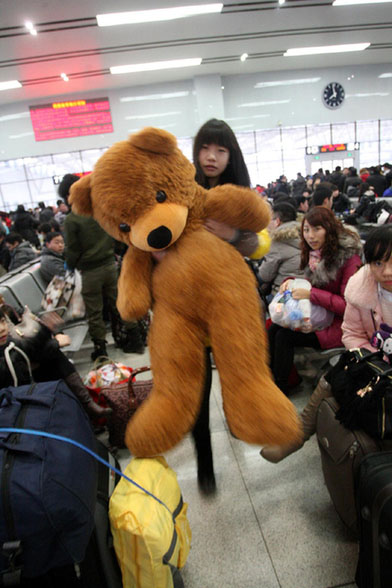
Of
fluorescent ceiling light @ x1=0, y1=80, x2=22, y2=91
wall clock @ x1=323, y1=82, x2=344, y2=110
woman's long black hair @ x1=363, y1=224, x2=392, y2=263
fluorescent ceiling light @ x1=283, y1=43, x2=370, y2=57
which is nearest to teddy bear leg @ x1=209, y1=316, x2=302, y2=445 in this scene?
woman's long black hair @ x1=363, y1=224, x2=392, y2=263

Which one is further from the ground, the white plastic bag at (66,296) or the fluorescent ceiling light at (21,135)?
the fluorescent ceiling light at (21,135)

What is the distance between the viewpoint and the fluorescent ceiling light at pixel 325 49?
9.43 m

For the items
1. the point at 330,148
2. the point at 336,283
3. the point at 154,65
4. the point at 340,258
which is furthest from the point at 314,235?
the point at 330,148

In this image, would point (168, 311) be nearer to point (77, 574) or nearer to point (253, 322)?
point (253, 322)

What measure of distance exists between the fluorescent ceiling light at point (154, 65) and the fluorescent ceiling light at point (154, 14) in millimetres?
2593

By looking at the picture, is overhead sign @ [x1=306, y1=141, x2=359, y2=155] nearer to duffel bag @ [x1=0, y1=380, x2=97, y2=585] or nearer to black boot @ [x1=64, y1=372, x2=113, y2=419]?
black boot @ [x1=64, y1=372, x2=113, y2=419]

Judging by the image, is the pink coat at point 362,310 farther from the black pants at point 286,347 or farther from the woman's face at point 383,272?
the black pants at point 286,347

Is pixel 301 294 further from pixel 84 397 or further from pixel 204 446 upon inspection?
pixel 84 397

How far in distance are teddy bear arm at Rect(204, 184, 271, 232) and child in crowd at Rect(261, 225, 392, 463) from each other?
2.91 feet

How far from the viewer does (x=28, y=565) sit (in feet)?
3.31

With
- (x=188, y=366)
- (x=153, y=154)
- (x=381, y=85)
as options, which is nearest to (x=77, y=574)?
(x=188, y=366)

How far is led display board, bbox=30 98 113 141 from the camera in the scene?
35.5 ft

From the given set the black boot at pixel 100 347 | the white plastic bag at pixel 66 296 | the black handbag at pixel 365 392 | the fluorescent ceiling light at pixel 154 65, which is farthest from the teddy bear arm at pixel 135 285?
the fluorescent ceiling light at pixel 154 65

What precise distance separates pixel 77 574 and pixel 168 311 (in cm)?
94
